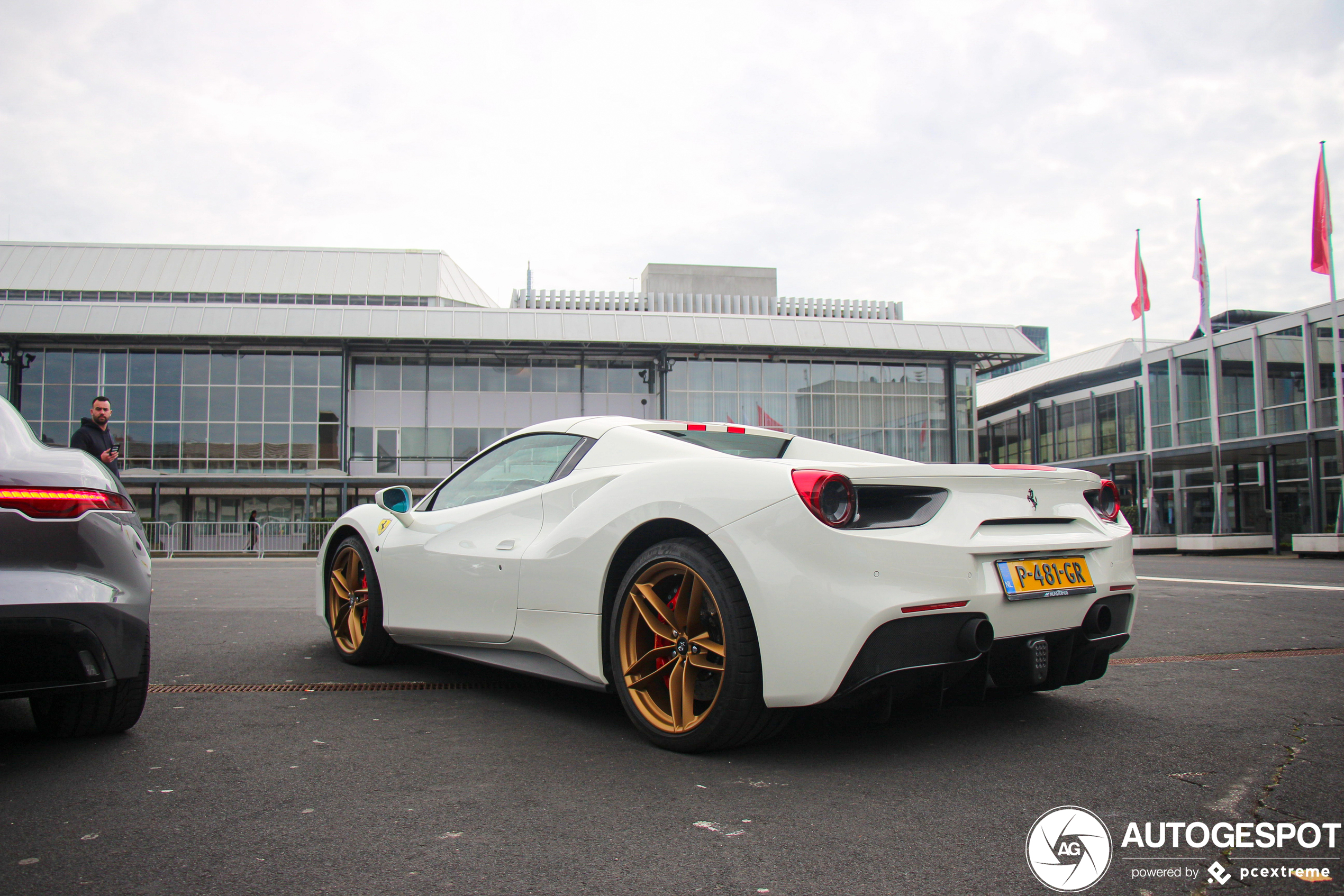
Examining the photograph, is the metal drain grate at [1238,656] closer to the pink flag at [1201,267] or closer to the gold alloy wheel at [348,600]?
the gold alloy wheel at [348,600]

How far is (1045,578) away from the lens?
9.64 ft

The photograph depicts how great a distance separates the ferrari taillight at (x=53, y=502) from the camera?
2637mm

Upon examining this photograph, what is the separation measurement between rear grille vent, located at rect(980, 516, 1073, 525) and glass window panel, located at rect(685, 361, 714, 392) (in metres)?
30.3

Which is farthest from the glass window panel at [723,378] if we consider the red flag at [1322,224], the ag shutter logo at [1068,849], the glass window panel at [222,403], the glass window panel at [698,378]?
the ag shutter logo at [1068,849]

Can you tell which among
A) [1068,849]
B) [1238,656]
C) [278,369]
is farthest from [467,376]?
[1068,849]

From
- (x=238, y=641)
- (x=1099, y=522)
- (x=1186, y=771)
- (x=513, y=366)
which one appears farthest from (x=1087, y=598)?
(x=513, y=366)

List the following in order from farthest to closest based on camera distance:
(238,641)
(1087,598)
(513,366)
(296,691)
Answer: (513,366) → (238,641) → (296,691) → (1087,598)

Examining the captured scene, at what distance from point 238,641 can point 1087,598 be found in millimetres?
4941

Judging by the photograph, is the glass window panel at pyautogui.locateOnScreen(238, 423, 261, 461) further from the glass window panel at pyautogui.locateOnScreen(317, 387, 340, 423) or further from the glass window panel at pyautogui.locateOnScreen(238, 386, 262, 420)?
the glass window panel at pyautogui.locateOnScreen(317, 387, 340, 423)

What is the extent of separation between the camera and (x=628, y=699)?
3115mm

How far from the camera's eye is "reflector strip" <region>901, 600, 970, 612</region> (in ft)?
8.60

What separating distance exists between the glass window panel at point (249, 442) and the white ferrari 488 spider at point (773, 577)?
30753 mm

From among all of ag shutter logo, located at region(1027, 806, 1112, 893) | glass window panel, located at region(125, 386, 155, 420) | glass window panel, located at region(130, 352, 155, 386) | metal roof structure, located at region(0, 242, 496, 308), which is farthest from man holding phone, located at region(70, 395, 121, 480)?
metal roof structure, located at region(0, 242, 496, 308)

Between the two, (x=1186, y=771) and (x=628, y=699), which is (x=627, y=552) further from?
(x=1186, y=771)
